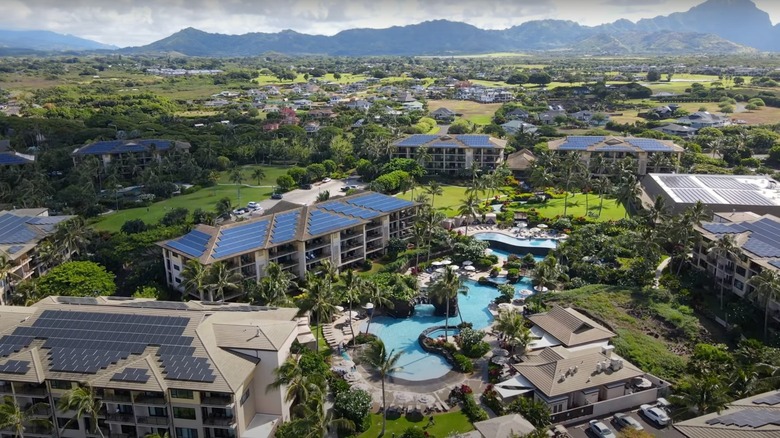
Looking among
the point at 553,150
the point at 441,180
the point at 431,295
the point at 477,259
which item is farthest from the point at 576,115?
the point at 431,295

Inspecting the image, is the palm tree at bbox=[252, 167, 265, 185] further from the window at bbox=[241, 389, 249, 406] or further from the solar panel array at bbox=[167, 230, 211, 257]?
the window at bbox=[241, 389, 249, 406]

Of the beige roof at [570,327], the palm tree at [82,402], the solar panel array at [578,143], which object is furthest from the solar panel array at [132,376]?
the solar panel array at [578,143]

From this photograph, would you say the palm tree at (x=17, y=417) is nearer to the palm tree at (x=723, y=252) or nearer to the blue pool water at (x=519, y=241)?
the blue pool water at (x=519, y=241)

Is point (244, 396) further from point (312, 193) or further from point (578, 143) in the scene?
point (578, 143)

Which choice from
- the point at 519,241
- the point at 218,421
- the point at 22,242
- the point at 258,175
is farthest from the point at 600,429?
the point at 258,175

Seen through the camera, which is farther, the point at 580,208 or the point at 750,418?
the point at 580,208

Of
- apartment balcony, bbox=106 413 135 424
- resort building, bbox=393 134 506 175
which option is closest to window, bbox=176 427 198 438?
apartment balcony, bbox=106 413 135 424
